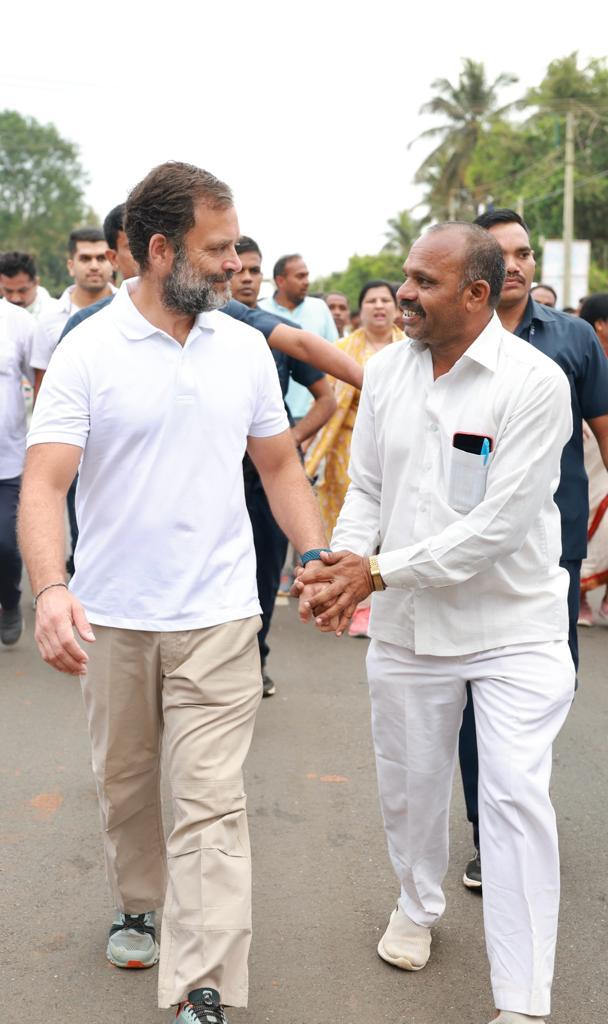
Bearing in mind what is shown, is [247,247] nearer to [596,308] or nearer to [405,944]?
[596,308]

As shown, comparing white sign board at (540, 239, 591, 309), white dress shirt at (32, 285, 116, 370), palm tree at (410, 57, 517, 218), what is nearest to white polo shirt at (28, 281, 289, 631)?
white dress shirt at (32, 285, 116, 370)

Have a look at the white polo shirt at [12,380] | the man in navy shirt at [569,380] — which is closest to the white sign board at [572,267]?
the white polo shirt at [12,380]

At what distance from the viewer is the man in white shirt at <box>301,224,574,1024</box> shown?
3322 mm

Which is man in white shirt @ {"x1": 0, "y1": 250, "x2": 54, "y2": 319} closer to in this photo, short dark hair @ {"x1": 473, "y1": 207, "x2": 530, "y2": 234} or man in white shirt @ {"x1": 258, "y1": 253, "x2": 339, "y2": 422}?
man in white shirt @ {"x1": 258, "y1": 253, "x2": 339, "y2": 422}

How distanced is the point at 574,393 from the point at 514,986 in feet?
6.61

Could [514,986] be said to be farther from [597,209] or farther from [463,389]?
[597,209]

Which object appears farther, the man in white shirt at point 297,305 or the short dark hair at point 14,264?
the short dark hair at point 14,264

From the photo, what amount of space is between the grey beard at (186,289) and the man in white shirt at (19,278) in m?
6.29

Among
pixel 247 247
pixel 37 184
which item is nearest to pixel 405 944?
pixel 247 247

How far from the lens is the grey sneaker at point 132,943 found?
151 inches

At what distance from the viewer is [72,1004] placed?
364cm

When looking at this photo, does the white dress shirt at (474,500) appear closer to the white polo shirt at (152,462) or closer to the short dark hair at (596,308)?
the white polo shirt at (152,462)

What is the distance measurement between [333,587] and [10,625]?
4622 mm

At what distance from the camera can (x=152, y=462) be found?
134 inches
